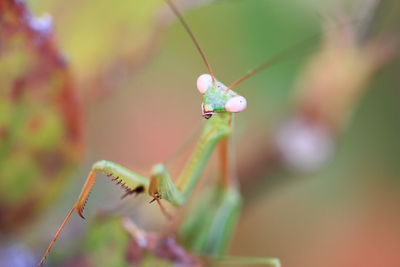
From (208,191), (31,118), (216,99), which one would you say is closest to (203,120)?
(208,191)

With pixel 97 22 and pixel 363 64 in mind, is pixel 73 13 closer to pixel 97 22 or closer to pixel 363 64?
pixel 97 22

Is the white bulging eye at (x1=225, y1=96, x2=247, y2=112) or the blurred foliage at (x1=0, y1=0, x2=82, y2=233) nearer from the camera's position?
the blurred foliage at (x1=0, y1=0, x2=82, y2=233)

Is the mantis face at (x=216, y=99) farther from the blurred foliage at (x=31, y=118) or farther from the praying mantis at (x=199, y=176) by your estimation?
the blurred foliage at (x=31, y=118)

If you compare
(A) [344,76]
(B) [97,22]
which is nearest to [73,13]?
(B) [97,22]

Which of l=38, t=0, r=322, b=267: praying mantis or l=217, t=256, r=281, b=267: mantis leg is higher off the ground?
l=38, t=0, r=322, b=267: praying mantis

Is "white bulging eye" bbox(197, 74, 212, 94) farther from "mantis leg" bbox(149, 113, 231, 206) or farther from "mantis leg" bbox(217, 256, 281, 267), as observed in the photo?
"mantis leg" bbox(217, 256, 281, 267)

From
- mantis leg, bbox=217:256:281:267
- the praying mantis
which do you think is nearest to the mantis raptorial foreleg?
the praying mantis

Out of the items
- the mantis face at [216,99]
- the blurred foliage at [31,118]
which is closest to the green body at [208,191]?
the mantis face at [216,99]
